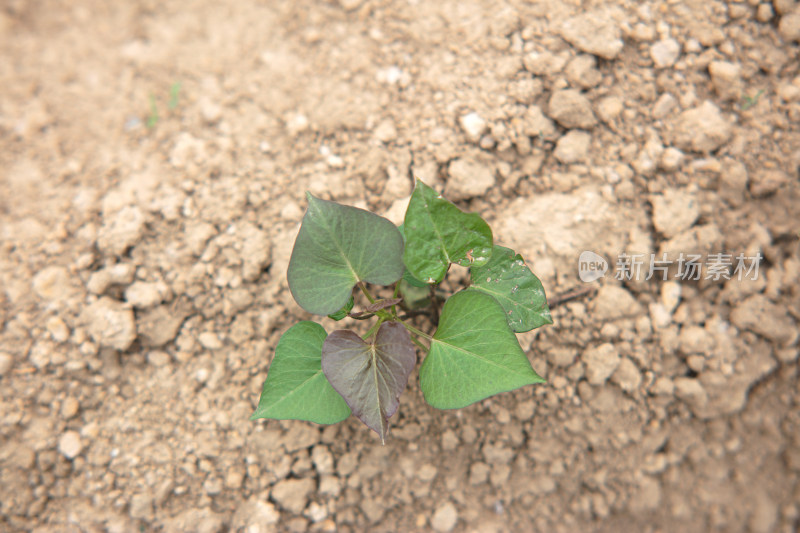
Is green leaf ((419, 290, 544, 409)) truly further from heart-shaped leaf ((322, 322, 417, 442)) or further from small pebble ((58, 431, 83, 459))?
small pebble ((58, 431, 83, 459))

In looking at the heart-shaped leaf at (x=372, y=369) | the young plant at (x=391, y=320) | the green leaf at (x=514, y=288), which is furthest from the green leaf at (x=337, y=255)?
the green leaf at (x=514, y=288)

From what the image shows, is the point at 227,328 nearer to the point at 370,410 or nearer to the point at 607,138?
the point at 370,410

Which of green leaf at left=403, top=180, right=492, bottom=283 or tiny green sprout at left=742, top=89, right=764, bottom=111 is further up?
tiny green sprout at left=742, top=89, right=764, bottom=111

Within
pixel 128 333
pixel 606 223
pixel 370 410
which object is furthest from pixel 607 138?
pixel 128 333

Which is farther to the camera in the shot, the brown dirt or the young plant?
the brown dirt

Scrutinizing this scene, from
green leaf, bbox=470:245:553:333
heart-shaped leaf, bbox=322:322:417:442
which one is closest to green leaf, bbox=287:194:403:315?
heart-shaped leaf, bbox=322:322:417:442

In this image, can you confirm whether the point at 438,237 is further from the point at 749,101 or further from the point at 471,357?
the point at 749,101

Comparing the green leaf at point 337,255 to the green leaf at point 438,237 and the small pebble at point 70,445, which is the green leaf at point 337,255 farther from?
the small pebble at point 70,445

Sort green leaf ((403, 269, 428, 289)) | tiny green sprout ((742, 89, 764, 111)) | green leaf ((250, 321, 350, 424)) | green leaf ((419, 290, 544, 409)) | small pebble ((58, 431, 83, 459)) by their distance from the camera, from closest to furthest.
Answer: green leaf ((419, 290, 544, 409)) < green leaf ((250, 321, 350, 424)) < green leaf ((403, 269, 428, 289)) < small pebble ((58, 431, 83, 459)) < tiny green sprout ((742, 89, 764, 111))
